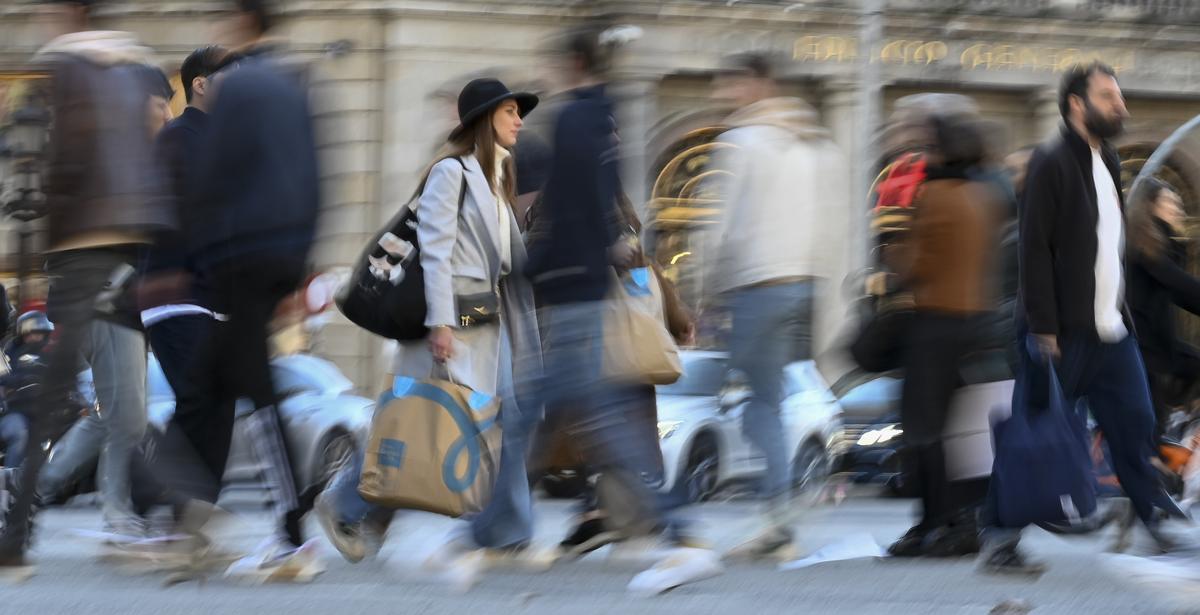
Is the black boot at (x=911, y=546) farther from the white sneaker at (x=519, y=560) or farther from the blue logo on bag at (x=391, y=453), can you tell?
the blue logo on bag at (x=391, y=453)

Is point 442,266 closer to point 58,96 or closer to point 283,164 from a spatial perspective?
point 283,164

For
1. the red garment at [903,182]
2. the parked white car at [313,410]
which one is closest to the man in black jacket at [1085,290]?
the red garment at [903,182]

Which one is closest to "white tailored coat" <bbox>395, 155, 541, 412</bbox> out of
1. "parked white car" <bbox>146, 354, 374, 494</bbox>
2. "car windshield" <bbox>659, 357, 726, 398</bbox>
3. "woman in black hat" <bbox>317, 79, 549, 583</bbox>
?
"woman in black hat" <bbox>317, 79, 549, 583</bbox>

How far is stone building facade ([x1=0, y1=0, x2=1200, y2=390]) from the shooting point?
27.8 m

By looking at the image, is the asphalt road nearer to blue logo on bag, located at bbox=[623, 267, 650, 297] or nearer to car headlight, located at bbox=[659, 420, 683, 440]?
blue logo on bag, located at bbox=[623, 267, 650, 297]

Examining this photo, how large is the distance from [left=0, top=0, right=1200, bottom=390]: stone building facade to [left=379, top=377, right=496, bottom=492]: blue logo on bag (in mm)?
18787

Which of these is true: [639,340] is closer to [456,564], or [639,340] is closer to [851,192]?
[456,564]

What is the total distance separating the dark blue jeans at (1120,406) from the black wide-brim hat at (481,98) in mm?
2095

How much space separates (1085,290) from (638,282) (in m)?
2.08

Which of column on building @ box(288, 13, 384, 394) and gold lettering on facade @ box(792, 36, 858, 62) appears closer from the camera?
column on building @ box(288, 13, 384, 394)

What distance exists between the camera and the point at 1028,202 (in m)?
7.68

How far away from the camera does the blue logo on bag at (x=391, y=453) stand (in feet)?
24.1

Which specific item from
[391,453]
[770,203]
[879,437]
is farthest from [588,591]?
[879,437]

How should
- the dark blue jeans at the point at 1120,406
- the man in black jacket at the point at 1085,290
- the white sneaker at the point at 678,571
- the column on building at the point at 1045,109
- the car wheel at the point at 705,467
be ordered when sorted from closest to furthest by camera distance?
A: the white sneaker at the point at 678,571 < the man in black jacket at the point at 1085,290 < the dark blue jeans at the point at 1120,406 < the car wheel at the point at 705,467 < the column on building at the point at 1045,109
